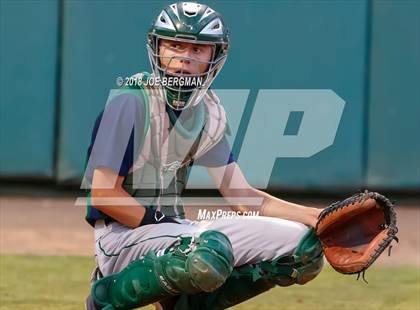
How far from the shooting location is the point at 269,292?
4734 millimetres

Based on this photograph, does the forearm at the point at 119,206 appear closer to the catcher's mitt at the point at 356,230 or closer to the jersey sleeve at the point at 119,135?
the jersey sleeve at the point at 119,135

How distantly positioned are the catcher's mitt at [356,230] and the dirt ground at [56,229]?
2.31m

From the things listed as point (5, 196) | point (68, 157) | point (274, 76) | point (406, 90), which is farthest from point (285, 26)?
point (5, 196)

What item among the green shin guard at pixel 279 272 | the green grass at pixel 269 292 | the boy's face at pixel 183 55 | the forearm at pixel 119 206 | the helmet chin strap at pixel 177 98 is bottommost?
the green grass at pixel 269 292

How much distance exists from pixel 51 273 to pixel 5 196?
7.93 feet

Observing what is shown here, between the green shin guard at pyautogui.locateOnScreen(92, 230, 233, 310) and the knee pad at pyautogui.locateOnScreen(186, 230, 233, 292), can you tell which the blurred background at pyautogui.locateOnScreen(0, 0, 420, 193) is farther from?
the knee pad at pyautogui.locateOnScreen(186, 230, 233, 292)

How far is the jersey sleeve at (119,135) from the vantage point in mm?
3203

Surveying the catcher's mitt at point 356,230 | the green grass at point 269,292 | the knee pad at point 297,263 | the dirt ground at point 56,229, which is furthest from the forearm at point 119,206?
the dirt ground at point 56,229

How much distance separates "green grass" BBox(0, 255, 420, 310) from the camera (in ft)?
14.4

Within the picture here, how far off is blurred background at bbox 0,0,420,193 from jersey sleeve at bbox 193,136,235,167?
3.42 m

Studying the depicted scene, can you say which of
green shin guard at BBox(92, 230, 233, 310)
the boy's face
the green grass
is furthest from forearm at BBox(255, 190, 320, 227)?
the green grass

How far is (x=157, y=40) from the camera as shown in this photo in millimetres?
3354

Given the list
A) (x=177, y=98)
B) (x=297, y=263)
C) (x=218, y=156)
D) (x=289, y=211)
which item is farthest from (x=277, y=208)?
(x=177, y=98)

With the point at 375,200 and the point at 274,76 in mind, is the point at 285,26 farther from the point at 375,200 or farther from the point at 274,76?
the point at 375,200
